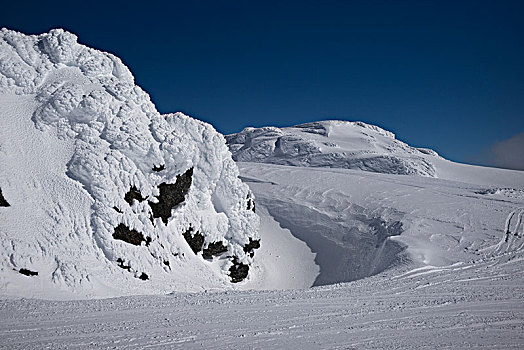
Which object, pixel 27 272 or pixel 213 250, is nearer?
pixel 27 272

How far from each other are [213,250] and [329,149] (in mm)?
55127

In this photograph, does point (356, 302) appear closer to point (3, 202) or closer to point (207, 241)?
point (207, 241)

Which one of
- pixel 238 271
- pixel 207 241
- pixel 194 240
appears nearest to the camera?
pixel 194 240

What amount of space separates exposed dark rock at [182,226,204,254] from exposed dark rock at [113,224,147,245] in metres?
3.04

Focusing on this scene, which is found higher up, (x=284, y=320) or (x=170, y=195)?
(x=170, y=195)

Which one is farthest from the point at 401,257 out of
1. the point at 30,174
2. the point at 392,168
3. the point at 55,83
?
the point at 392,168

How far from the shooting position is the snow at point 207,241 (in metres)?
7.67

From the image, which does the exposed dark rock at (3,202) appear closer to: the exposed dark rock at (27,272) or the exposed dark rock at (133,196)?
the exposed dark rock at (27,272)

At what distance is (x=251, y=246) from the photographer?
2178 cm

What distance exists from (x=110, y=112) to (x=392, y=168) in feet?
175

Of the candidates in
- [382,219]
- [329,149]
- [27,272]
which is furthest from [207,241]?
[329,149]

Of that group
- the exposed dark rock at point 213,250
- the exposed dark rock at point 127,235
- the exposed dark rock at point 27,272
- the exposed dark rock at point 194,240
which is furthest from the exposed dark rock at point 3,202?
the exposed dark rock at point 213,250

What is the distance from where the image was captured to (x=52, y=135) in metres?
16.4

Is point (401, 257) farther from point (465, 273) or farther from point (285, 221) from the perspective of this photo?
point (285, 221)
